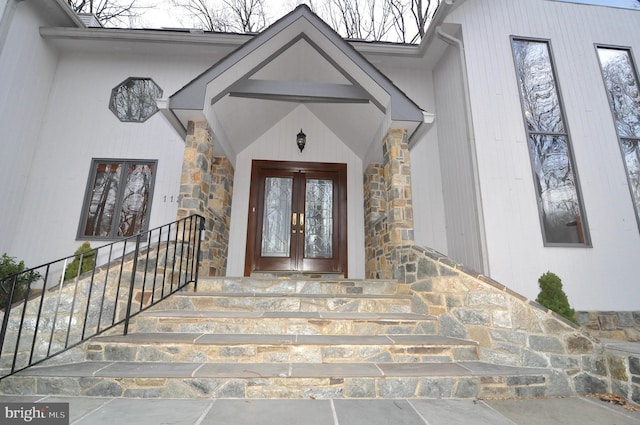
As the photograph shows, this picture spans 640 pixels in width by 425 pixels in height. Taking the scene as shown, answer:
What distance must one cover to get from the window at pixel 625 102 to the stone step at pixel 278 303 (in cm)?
476

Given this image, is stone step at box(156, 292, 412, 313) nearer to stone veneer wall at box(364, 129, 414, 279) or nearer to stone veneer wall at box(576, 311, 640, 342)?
stone veneer wall at box(364, 129, 414, 279)

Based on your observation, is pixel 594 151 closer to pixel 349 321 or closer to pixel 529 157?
pixel 529 157

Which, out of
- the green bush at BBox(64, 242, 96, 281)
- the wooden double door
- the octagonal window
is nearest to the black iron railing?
the green bush at BBox(64, 242, 96, 281)

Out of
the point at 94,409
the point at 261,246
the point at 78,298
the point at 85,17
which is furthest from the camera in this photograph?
the point at 85,17

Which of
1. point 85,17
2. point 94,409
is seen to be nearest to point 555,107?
point 94,409

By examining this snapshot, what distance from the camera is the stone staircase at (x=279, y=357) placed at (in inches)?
84.7

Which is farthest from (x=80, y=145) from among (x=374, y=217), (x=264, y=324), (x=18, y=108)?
(x=374, y=217)

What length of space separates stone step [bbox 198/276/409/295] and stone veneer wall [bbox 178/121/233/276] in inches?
25.4

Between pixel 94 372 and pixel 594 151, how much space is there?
280 inches

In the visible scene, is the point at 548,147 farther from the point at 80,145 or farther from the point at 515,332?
the point at 80,145

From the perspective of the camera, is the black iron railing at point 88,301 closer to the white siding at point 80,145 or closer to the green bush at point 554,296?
the white siding at point 80,145

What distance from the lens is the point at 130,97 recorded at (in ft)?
19.6

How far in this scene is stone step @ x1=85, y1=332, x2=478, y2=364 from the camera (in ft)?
8.28

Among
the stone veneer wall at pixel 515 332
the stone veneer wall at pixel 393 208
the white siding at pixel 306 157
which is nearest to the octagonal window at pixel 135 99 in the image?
the white siding at pixel 306 157
